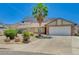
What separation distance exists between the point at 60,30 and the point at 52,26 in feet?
0.72

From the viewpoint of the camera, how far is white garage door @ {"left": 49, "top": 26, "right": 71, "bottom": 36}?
17359 mm

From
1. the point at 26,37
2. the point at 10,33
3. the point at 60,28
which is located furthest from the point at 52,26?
the point at 10,33

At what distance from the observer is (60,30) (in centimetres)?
1747

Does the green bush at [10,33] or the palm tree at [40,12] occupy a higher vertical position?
the palm tree at [40,12]

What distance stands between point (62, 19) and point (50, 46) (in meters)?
0.67

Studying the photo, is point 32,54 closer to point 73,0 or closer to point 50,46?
point 50,46

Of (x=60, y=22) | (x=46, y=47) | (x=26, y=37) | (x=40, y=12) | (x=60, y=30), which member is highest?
(x=40, y=12)

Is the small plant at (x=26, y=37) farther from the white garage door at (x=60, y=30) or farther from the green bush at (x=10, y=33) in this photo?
the white garage door at (x=60, y=30)

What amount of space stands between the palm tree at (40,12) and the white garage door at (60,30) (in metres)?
0.34

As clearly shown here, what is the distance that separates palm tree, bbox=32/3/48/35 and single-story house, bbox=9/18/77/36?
0.34 feet

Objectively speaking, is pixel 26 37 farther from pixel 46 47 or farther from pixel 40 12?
Answer: pixel 40 12

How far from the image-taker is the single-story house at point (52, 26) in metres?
17.3

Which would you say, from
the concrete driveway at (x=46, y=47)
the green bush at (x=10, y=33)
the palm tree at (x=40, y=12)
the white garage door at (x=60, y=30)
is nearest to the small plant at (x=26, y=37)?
the concrete driveway at (x=46, y=47)

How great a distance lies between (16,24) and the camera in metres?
17.3
